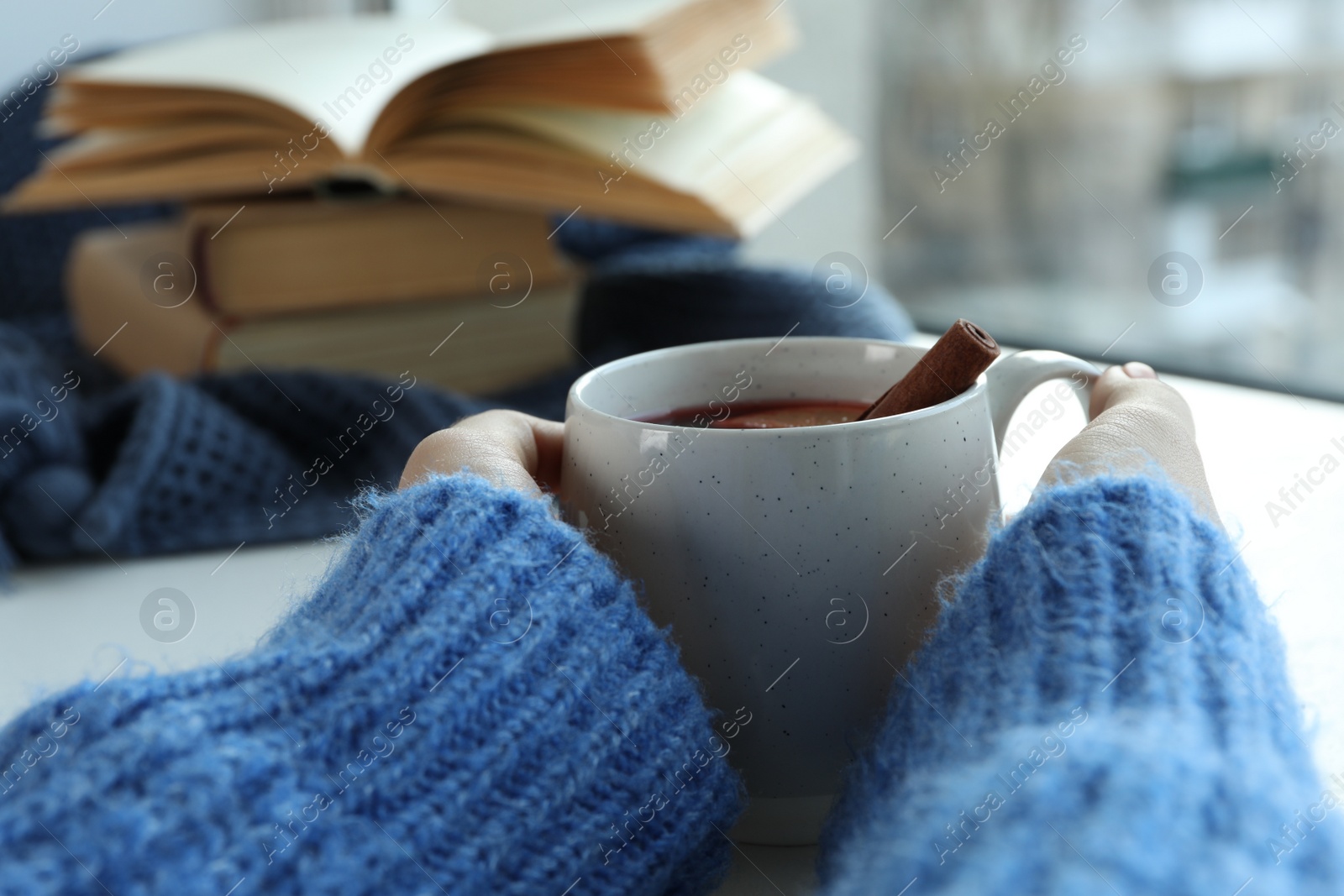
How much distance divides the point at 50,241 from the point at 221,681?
0.73m

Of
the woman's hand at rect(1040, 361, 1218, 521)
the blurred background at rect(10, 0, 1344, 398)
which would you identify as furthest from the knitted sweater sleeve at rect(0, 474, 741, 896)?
the blurred background at rect(10, 0, 1344, 398)

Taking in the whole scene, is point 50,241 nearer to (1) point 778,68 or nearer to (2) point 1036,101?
(1) point 778,68

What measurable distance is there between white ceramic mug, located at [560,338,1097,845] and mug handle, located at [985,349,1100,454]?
2.0 inches

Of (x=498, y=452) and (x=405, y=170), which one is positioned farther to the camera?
(x=405, y=170)

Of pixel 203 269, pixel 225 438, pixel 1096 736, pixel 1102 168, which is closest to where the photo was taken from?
pixel 1096 736

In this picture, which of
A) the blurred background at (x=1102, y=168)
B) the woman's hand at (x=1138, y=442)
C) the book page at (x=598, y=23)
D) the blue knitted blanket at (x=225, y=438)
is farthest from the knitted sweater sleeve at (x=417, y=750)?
the blurred background at (x=1102, y=168)

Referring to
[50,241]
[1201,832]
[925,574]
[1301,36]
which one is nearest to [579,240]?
[50,241]

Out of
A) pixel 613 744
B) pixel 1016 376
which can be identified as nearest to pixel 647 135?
pixel 1016 376

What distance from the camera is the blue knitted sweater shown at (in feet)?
0.65

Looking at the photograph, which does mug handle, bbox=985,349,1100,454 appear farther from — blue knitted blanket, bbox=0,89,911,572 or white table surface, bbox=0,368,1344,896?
blue knitted blanket, bbox=0,89,911,572

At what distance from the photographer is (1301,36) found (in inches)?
57.3

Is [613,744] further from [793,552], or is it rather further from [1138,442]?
[1138,442]

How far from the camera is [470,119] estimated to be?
671 mm

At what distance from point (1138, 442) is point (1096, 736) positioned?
0.14m
